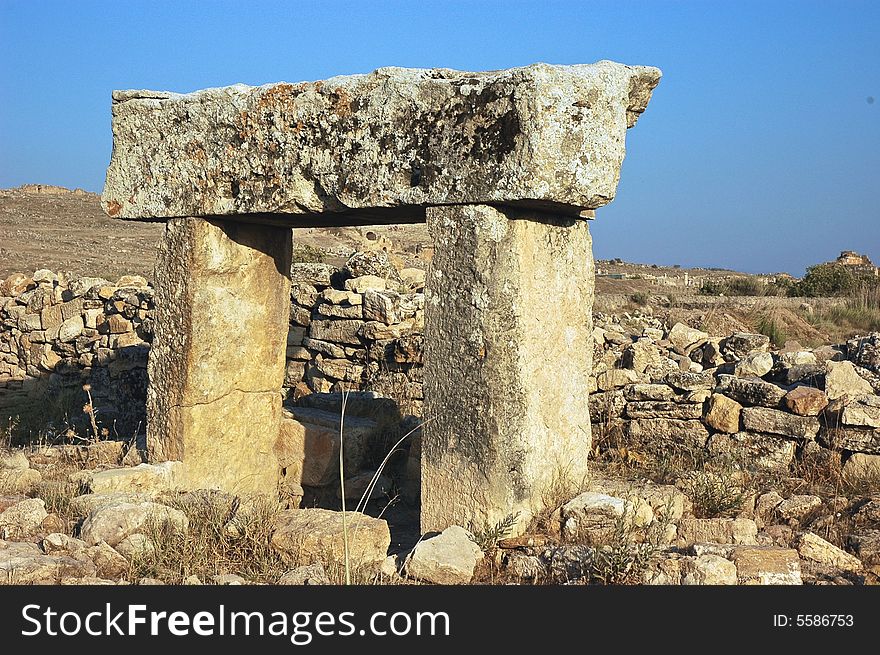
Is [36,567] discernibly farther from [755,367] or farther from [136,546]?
[755,367]

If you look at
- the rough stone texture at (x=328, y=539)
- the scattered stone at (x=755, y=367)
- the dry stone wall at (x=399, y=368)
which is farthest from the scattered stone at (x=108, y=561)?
the scattered stone at (x=755, y=367)

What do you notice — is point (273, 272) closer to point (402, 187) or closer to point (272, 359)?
point (272, 359)

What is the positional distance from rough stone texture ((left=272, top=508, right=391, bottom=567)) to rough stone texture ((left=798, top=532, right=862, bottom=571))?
6.73 ft

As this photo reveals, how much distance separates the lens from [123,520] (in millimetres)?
4367

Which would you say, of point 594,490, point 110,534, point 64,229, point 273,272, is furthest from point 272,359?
point 64,229

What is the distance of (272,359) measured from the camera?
5676 mm

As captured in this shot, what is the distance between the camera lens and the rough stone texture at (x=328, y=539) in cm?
410

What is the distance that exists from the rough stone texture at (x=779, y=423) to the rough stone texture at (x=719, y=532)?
105 centimetres

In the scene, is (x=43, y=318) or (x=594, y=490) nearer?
(x=594, y=490)

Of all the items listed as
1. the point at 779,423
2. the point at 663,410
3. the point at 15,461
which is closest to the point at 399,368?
the point at 663,410

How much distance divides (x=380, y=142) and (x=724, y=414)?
283cm

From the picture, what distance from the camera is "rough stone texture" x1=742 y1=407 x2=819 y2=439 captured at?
516 cm

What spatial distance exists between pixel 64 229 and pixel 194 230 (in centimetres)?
2388

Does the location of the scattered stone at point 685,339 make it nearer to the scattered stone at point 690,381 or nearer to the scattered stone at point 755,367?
the scattered stone at point 755,367
